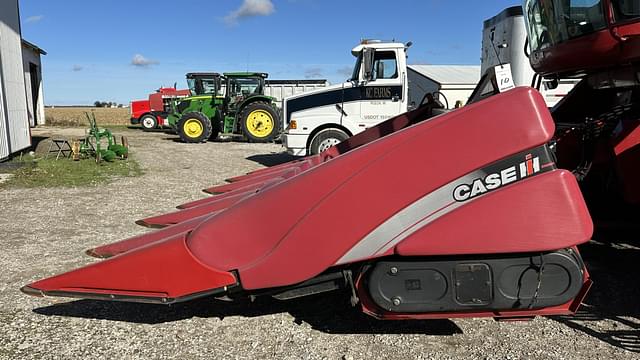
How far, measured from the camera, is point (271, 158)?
41.3 feet

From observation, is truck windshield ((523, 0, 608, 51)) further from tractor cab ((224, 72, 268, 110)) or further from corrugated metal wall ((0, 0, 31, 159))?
tractor cab ((224, 72, 268, 110))

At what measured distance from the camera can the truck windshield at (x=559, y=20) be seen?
3588 mm

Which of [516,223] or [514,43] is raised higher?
[514,43]

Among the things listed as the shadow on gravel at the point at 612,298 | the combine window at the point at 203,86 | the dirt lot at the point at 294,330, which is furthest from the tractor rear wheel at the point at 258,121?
the shadow on gravel at the point at 612,298

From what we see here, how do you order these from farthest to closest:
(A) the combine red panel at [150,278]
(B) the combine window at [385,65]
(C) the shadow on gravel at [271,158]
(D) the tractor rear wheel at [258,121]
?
(D) the tractor rear wheel at [258,121] → (C) the shadow on gravel at [271,158] → (B) the combine window at [385,65] → (A) the combine red panel at [150,278]

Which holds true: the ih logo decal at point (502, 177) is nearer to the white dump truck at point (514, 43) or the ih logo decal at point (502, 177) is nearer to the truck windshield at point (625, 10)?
the truck windshield at point (625, 10)

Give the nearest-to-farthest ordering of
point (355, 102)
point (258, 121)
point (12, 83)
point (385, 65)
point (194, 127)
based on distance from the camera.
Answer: point (385, 65) < point (355, 102) < point (12, 83) < point (258, 121) < point (194, 127)

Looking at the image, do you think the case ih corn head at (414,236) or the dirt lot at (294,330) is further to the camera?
the dirt lot at (294,330)

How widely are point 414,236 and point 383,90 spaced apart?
6.84m

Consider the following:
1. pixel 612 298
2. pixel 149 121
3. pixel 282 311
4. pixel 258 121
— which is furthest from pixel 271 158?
pixel 149 121

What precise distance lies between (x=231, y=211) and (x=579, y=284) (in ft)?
6.46

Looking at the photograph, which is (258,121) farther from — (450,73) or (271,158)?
(450,73)

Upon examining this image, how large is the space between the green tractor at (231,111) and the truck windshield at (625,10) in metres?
13.3

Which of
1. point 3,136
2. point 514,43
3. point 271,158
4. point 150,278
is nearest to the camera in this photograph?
point 150,278
